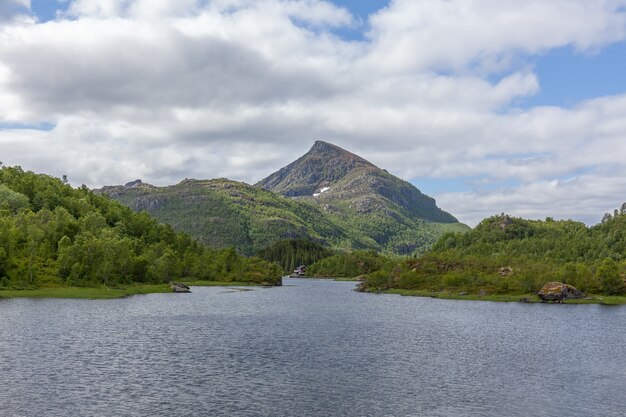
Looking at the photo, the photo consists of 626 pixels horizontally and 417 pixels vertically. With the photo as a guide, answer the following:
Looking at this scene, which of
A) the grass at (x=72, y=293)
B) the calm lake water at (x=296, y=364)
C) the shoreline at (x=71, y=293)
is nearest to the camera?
the calm lake water at (x=296, y=364)

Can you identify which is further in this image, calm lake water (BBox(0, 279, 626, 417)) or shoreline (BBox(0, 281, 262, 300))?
shoreline (BBox(0, 281, 262, 300))

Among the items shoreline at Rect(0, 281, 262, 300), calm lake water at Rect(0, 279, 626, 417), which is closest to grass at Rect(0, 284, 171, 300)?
Result: shoreline at Rect(0, 281, 262, 300)

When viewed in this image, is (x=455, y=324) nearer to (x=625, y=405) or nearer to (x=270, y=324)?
Result: (x=270, y=324)

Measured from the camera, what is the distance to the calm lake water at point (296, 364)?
186 ft

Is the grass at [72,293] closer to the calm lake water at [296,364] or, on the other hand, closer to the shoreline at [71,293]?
the shoreline at [71,293]

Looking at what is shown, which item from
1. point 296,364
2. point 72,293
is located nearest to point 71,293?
point 72,293

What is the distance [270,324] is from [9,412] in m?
74.5

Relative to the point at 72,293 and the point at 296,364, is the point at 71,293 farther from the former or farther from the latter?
the point at 296,364

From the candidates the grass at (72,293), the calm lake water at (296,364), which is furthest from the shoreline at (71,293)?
the calm lake water at (296,364)

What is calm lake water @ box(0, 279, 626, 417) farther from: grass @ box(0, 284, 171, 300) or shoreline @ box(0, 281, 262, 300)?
grass @ box(0, 284, 171, 300)

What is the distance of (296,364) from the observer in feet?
255

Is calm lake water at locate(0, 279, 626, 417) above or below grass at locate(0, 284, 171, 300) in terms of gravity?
below

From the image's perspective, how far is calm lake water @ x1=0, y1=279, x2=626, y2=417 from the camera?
56.7m

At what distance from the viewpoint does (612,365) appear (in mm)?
83500
